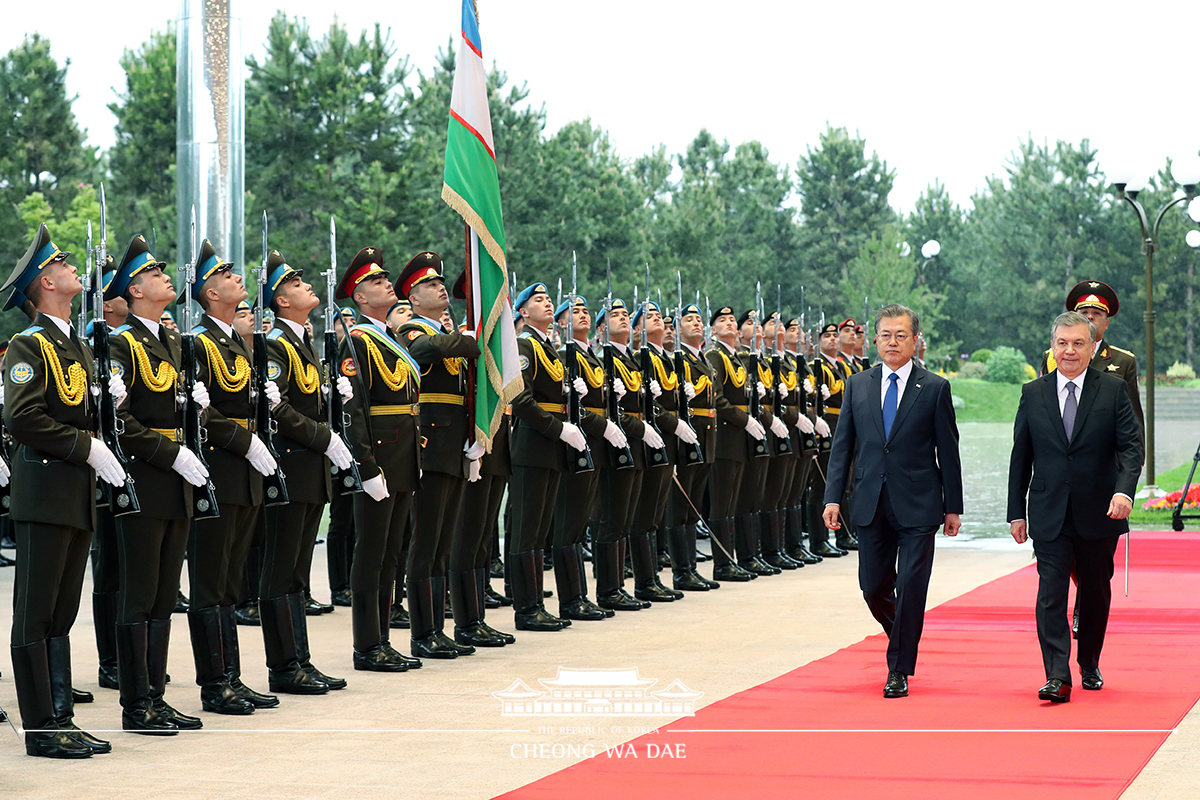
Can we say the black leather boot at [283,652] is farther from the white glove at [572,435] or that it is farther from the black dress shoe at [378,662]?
the white glove at [572,435]

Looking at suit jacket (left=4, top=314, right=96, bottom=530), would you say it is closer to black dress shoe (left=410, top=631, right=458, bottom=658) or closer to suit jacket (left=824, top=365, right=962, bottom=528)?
→ black dress shoe (left=410, top=631, right=458, bottom=658)

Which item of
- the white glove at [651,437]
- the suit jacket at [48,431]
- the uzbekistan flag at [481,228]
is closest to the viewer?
the suit jacket at [48,431]

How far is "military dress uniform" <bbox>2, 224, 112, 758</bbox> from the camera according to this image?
488 cm

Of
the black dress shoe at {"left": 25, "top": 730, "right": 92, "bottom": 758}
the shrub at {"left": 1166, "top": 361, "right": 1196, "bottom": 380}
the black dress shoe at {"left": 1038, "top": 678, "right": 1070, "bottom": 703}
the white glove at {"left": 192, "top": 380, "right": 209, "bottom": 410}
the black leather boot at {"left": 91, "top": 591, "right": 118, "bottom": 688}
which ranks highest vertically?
the shrub at {"left": 1166, "top": 361, "right": 1196, "bottom": 380}

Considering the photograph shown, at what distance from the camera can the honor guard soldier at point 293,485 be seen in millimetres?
5953

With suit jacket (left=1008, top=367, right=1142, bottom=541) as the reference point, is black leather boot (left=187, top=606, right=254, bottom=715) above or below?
below

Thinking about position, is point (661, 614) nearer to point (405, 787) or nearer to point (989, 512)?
point (405, 787)

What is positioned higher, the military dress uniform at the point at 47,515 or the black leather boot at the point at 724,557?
the military dress uniform at the point at 47,515

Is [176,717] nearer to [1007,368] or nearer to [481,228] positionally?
[481,228]

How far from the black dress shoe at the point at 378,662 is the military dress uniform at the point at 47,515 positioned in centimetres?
166

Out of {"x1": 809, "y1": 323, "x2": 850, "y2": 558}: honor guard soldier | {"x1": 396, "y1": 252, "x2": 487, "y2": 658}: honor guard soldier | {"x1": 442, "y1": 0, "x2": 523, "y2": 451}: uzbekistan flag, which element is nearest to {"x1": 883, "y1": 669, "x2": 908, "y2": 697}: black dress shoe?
{"x1": 396, "y1": 252, "x2": 487, "y2": 658}: honor guard soldier

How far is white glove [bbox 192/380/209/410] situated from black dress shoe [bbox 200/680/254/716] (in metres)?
1.04
